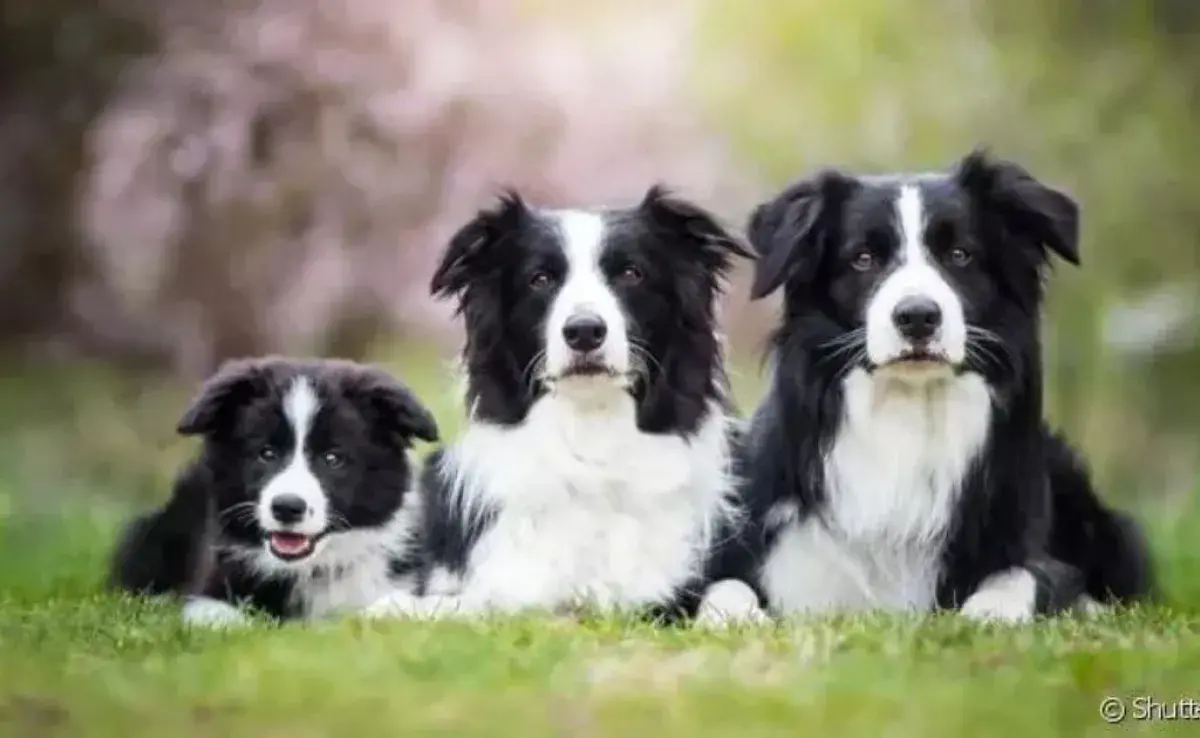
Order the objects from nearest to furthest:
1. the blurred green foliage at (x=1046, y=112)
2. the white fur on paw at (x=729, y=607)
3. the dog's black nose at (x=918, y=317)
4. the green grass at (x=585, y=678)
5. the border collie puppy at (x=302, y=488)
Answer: the green grass at (x=585, y=678)
the dog's black nose at (x=918, y=317)
the white fur on paw at (x=729, y=607)
the border collie puppy at (x=302, y=488)
the blurred green foliage at (x=1046, y=112)

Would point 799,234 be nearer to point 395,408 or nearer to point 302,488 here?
point 395,408

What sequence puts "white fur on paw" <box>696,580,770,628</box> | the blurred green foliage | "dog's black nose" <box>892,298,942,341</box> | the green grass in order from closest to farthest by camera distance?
the green grass, "dog's black nose" <box>892,298,942,341</box>, "white fur on paw" <box>696,580,770,628</box>, the blurred green foliage

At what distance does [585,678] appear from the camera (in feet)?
8.88

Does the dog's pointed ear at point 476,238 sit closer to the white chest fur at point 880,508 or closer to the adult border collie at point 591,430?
the adult border collie at point 591,430

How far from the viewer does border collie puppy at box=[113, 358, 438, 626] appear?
3.08 meters

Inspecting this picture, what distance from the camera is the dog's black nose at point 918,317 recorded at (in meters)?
2.88

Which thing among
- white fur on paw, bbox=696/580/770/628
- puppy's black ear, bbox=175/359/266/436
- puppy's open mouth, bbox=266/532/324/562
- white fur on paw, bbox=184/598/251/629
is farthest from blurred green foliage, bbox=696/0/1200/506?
white fur on paw, bbox=184/598/251/629

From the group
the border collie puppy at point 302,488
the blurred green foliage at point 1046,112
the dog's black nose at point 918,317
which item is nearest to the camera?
the dog's black nose at point 918,317

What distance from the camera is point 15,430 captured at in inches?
140

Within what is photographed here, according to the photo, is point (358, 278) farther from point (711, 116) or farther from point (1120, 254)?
point (1120, 254)

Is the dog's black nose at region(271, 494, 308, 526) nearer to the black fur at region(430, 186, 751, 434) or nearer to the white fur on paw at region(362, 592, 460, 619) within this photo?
the white fur on paw at region(362, 592, 460, 619)

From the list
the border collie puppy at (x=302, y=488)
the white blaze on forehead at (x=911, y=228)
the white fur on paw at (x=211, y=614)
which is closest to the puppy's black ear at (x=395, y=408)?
the border collie puppy at (x=302, y=488)

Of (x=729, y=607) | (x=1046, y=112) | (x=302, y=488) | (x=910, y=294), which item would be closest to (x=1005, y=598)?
(x=729, y=607)

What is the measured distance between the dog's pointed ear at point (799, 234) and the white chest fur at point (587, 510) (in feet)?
1.28
